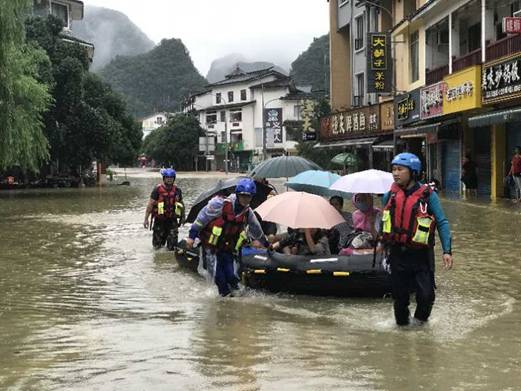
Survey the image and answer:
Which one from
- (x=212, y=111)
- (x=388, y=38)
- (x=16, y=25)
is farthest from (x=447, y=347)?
(x=212, y=111)

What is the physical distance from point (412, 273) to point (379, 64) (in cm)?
2627

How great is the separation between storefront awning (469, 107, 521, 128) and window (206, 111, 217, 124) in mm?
71251

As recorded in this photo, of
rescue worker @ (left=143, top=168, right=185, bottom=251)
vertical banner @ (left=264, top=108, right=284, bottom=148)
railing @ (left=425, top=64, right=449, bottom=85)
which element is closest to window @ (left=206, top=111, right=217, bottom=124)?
vertical banner @ (left=264, top=108, right=284, bottom=148)

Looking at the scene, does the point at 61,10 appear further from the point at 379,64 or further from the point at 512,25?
the point at 512,25

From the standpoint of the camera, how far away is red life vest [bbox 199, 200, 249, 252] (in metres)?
8.09

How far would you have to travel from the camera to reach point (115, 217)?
2112 cm

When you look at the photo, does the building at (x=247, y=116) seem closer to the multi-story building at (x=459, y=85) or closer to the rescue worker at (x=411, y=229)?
the multi-story building at (x=459, y=85)

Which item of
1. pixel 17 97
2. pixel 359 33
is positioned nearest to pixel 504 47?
pixel 17 97

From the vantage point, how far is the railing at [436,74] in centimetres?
2692

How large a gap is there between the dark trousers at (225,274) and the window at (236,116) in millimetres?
78942

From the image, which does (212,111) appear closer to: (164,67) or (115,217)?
(164,67)

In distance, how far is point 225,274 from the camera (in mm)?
8422

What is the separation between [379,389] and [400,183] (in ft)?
6.65

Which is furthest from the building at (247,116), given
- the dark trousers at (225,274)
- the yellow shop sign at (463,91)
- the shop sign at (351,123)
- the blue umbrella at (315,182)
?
the dark trousers at (225,274)
